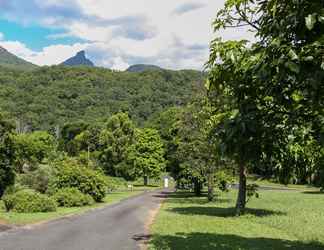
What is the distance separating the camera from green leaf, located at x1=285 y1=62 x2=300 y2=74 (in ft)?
20.9

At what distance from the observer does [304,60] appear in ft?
22.2

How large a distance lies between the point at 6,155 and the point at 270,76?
107 feet

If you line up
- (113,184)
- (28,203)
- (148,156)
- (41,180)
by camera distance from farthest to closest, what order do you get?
1. (148,156)
2. (113,184)
3. (41,180)
4. (28,203)

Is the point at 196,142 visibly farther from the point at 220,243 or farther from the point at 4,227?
the point at 220,243

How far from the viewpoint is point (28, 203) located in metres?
Answer: 24.9

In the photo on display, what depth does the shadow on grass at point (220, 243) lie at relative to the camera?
14.4 m

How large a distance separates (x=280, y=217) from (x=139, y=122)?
116 m

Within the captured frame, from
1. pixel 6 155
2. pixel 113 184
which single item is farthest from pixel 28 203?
pixel 113 184

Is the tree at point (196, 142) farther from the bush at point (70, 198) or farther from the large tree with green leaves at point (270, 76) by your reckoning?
the large tree with green leaves at point (270, 76)

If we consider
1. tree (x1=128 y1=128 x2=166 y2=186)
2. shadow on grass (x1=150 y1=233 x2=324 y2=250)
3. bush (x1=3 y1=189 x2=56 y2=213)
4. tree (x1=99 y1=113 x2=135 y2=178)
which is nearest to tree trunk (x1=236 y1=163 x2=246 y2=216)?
shadow on grass (x1=150 y1=233 x2=324 y2=250)

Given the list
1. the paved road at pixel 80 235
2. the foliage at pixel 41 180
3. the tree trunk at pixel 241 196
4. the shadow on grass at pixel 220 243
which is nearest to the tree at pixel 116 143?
the foliage at pixel 41 180

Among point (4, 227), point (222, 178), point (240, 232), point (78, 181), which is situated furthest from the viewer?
point (222, 178)

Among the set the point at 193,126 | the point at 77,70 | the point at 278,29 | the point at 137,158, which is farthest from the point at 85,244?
the point at 77,70

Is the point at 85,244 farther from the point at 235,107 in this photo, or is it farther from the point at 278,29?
the point at 278,29
